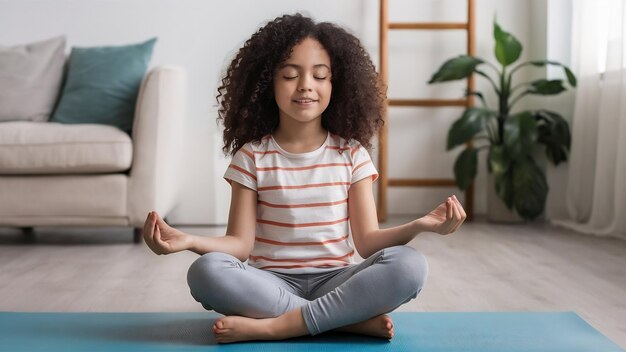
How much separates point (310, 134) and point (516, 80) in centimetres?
276

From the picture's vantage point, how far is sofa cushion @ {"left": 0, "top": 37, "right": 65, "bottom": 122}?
3.49 metres

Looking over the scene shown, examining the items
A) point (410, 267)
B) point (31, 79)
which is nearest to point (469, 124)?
A: point (31, 79)

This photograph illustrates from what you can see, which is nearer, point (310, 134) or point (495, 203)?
point (310, 134)

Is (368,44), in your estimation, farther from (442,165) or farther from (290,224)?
(290,224)

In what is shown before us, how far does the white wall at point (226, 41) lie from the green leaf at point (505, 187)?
42 cm

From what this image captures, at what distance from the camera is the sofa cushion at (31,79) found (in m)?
3.49

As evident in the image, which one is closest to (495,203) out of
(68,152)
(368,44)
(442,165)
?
(442,165)

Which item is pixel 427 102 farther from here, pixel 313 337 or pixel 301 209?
pixel 313 337

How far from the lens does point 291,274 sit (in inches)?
64.4

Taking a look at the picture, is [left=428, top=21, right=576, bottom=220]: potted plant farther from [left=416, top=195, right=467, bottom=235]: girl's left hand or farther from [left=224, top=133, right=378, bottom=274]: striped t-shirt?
[left=416, top=195, right=467, bottom=235]: girl's left hand

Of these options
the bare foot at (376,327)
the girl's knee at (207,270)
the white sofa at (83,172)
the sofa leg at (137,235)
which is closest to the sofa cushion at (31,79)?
the white sofa at (83,172)

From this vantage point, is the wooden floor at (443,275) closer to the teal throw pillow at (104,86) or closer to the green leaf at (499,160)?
the green leaf at (499,160)

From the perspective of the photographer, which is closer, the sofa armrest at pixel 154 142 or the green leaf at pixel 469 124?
the sofa armrest at pixel 154 142

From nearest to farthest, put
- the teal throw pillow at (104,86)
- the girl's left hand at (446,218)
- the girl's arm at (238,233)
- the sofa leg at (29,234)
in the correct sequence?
1. the girl's left hand at (446,218)
2. the girl's arm at (238,233)
3. the sofa leg at (29,234)
4. the teal throw pillow at (104,86)
